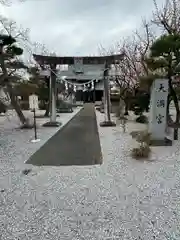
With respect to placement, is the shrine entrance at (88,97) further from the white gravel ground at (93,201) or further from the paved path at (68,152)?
the white gravel ground at (93,201)

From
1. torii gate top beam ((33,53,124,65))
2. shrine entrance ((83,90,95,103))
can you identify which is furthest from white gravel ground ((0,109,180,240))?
shrine entrance ((83,90,95,103))

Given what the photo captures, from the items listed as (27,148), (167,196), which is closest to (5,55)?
(27,148)

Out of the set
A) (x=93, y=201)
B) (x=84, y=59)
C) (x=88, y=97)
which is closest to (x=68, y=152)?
(x=93, y=201)

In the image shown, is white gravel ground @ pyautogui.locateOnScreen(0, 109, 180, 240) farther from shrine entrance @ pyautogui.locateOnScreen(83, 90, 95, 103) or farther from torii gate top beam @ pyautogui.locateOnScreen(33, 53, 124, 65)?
shrine entrance @ pyautogui.locateOnScreen(83, 90, 95, 103)

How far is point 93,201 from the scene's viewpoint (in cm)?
409

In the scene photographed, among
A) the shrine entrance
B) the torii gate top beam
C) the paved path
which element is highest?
the torii gate top beam

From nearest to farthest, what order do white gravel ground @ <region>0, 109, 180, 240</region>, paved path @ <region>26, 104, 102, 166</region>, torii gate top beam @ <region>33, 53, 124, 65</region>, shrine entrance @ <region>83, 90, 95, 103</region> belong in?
white gravel ground @ <region>0, 109, 180, 240</region> → paved path @ <region>26, 104, 102, 166</region> → torii gate top beam @ <region>33, 53, 124, 65</region> → shrine entrance @ <region>83, 90, 95, 103</region>

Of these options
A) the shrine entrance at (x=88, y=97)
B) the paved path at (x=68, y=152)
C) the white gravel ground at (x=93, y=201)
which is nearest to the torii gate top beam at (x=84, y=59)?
the paved path at (x=68, y=152)

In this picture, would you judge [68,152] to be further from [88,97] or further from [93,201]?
[88,97]

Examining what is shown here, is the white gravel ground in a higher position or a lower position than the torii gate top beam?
lower

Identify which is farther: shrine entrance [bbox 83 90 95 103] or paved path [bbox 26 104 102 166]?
shrine entrance [bbox 83 90 95 103]

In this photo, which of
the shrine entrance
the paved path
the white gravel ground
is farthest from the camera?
the shrine entrance

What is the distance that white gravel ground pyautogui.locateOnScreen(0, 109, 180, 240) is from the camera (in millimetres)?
3160

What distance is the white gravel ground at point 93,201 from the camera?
3.16 meters
